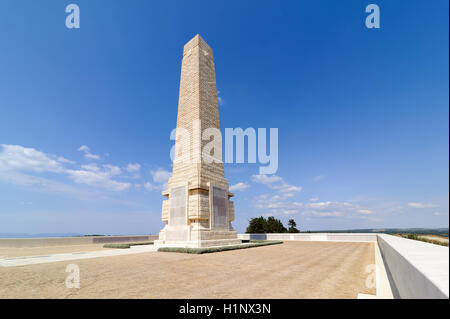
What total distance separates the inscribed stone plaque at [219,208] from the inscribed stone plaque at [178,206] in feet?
8.73

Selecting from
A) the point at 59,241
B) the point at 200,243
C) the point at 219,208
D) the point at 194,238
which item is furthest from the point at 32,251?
the point at 219,208

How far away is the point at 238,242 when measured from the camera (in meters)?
20.5

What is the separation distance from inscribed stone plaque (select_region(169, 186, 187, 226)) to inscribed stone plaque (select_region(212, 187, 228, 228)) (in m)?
2.66

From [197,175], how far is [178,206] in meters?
3.37

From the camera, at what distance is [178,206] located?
1945 cm

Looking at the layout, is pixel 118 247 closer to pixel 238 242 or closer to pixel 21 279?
pixel 238 242

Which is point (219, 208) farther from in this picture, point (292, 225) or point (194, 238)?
point (292, 225)

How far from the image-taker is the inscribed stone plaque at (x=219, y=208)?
1953 centimetres

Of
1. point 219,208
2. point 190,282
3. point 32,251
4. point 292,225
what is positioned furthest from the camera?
point 292,225

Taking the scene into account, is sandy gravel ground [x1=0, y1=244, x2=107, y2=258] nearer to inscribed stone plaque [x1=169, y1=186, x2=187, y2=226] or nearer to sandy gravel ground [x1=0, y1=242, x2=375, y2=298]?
inscribed stone plaque [x1=169, y1=186, x2=187, y2=226]

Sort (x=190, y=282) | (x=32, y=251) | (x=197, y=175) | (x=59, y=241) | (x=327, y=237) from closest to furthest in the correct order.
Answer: (x=190, y=282) < (x=32, y=251) < (x=197, y=175) < (x=59, y=241) < (x=327, y=237)

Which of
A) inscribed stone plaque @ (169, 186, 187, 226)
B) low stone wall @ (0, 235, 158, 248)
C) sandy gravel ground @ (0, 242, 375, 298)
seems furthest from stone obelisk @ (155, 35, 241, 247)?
sandy gravel ground @ (0, 242, 375, 298)
